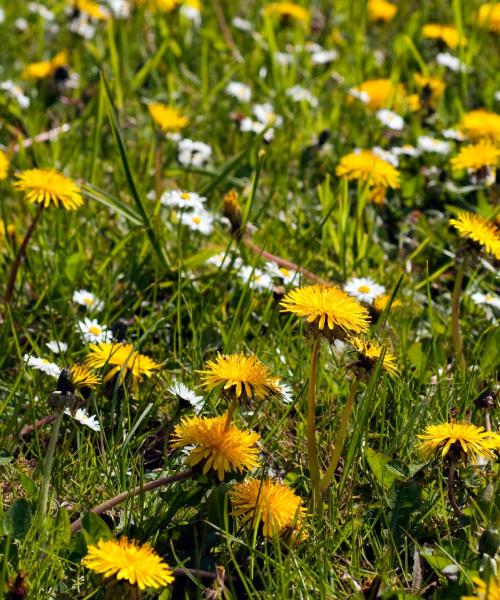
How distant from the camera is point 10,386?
2219 mm

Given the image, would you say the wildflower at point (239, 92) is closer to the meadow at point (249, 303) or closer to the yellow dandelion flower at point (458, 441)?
the meadow at point (249, 303)

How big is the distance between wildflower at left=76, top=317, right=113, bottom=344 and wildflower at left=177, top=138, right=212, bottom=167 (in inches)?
33.8

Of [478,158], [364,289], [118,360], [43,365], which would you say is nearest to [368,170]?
[478,158]

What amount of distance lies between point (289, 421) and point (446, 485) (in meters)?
0.42

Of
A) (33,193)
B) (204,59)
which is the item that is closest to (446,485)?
(33,193)

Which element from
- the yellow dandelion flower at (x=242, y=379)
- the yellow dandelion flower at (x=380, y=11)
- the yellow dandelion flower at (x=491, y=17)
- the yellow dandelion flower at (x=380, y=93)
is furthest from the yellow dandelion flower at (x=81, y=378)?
the yellow dandelion flower at (x=380, y=11)

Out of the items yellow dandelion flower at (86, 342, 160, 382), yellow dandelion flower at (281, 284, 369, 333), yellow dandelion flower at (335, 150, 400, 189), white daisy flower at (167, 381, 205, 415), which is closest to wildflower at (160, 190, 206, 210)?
yellow dandelion flower at (335, 150, 400, 189)

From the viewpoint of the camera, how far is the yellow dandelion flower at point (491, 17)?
4082 millimetres

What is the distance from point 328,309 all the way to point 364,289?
859 mm

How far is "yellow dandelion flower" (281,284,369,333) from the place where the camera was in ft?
5.52

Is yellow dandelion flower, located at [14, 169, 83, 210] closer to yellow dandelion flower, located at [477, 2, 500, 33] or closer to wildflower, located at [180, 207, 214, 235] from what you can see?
wildflower, located at [180, 207, 214, 235]

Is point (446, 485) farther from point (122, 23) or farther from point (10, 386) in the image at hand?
point (122, 23)

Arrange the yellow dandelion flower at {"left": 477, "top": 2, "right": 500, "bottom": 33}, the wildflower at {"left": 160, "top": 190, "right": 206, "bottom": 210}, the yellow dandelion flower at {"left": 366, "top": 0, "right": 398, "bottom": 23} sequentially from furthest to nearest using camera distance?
the yellow dandelion flower at {"left": 366, "top": 0, "right": 398, "bottom": 23}, the yellow dandelion flower at {"left": 477, "top": 2, "right": 500, "bottom": 33}, the wildflower at {"left": 160, "top": 190, "right": 206, "bottom": 210}

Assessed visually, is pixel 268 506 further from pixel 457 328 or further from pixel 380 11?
pixel 380 11
